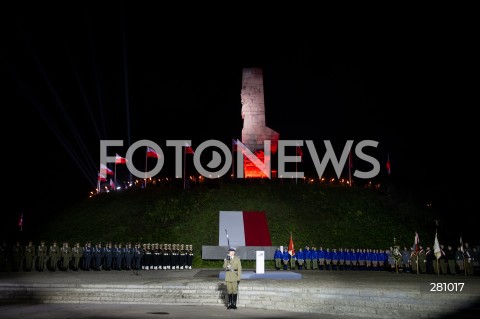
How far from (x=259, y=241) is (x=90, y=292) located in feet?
52.2

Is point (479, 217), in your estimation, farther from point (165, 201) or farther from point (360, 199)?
point (165, 201)

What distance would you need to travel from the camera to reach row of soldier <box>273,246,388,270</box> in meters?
28.9

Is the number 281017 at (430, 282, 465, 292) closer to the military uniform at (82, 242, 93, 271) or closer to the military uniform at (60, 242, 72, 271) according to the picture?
the military uniform at (82, 242, 93, 271)

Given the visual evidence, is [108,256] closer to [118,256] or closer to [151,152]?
[118,256]

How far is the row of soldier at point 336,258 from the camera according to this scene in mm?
28891

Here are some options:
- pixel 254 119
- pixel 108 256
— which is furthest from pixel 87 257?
pixel 254 119

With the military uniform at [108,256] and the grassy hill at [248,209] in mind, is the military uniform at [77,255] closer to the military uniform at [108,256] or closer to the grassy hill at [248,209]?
the military uniform at [108,256]

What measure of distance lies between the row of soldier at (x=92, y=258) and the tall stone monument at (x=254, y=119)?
20.5 meters

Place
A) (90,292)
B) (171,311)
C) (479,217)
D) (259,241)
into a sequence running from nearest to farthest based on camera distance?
1. (171,311)
2. (90,292)
3. (259,241)
4. (479,217)

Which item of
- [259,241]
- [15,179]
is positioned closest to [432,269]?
[259,241]

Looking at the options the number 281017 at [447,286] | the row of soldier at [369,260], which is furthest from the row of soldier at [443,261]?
the number 281017 at [447,286]

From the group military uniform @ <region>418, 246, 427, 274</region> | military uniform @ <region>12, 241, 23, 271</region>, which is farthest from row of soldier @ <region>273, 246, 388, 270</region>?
military uniform @ <region>12, 241, 23, 271</region>

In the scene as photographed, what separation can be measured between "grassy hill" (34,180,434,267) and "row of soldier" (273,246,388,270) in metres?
3.17

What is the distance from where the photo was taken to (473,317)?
513 inches
